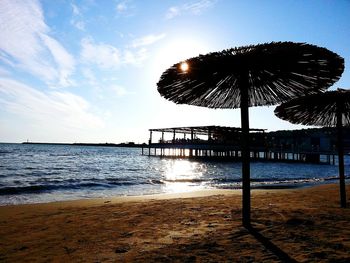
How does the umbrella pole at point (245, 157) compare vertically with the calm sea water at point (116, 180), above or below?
above

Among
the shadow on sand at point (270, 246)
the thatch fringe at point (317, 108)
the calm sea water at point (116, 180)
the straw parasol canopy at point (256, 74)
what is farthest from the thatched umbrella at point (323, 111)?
the calm sea water at point (116, 180)

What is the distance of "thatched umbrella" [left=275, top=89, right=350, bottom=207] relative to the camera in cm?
657

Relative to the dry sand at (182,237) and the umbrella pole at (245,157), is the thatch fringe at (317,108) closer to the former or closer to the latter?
the umbrella pole at (245,157)

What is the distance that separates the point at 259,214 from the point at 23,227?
5357mm

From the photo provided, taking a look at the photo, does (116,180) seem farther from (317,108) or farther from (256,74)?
(256,74)

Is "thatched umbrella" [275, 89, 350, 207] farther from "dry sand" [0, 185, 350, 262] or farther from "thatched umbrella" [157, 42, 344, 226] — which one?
"dry sand" [0, 185, 350, 262]

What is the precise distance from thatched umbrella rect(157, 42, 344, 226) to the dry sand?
2.82 feet

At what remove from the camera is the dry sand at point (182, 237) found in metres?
3.87

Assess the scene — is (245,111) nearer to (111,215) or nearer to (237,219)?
(237,219)

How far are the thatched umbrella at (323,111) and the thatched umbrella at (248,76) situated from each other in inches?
32.7

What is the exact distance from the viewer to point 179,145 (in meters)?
49.7

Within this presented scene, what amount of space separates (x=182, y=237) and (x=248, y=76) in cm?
325

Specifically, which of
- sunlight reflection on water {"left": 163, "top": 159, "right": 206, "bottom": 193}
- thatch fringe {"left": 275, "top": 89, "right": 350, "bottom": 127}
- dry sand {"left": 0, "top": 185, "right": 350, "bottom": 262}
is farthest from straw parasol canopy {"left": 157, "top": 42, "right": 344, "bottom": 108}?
sunlight reflection on water {"left": 163, "top": 159, "right": 206, "bottom": 193}

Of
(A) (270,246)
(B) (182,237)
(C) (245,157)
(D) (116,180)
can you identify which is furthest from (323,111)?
(D) (116,180)
